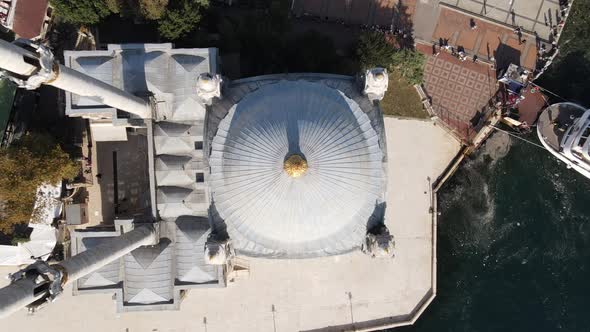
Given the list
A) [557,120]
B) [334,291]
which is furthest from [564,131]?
[334,291]

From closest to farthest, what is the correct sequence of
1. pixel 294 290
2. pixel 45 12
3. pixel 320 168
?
pixel 320 168 → pixel 45 12 → pixel 294 290

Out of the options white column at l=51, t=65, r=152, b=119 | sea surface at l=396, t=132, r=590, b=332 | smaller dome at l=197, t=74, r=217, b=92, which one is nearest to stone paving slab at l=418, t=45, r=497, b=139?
sea surface at l=396, t=132, r=590, b=332

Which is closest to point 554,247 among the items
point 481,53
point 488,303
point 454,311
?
point 488,303

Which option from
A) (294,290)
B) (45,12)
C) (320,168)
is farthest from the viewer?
(294,290)

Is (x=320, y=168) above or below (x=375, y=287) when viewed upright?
above

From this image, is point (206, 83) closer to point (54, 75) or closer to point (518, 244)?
point (54, 75)

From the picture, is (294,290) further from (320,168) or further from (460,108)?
(460,108)
